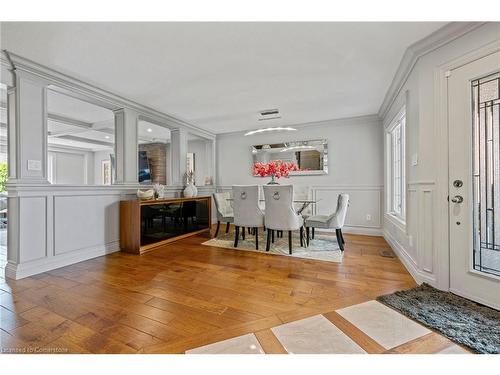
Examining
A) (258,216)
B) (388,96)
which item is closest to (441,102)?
(388,96)

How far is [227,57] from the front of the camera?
7.69ft

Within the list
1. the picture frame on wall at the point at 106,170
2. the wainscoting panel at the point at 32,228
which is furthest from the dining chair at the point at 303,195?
the picture frame on wall at the point at 106,170

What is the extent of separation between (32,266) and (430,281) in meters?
3.97

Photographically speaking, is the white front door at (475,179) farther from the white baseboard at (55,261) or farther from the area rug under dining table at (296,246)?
the white baseboard at (55,261)

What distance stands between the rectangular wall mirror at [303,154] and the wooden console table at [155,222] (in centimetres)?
194

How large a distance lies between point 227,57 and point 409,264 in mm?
2889

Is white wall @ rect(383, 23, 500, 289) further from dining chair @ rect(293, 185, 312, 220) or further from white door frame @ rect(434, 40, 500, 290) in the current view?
dining chair @ rect(293, 185, 312, 220)

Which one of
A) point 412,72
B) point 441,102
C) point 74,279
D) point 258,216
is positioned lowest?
point 74,279

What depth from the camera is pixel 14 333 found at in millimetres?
1462

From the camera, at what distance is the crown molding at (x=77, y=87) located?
2.33 metres

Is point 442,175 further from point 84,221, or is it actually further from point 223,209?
point 84,221

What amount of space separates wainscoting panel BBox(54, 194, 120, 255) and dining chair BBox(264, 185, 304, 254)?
7.42 feet
